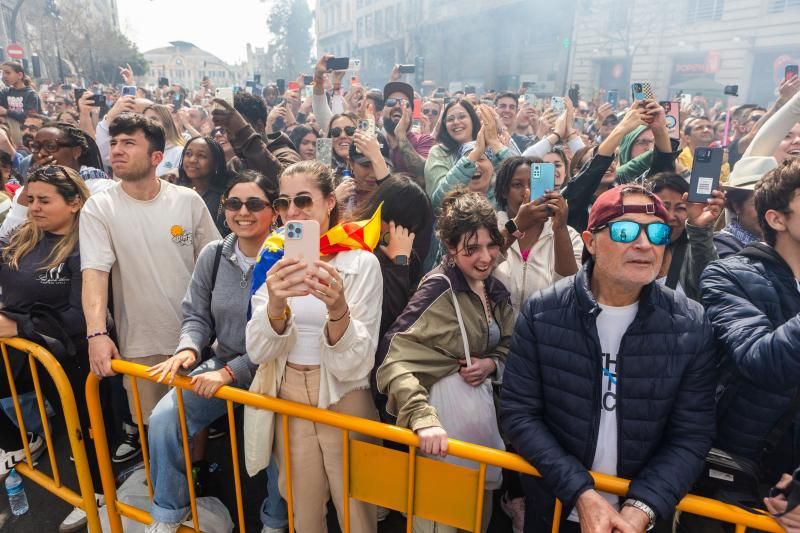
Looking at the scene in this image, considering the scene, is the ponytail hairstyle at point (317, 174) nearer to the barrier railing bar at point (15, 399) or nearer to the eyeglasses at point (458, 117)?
the barrier railing bar at point (15, 399)

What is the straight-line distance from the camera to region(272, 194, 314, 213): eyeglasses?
2402 mm

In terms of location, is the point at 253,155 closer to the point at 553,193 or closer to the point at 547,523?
the point at 553,193

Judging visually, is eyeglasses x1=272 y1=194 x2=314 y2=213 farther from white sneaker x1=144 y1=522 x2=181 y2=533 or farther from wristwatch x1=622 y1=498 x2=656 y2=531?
wristwatch x1=622 y1=498 x2=656 y2=531

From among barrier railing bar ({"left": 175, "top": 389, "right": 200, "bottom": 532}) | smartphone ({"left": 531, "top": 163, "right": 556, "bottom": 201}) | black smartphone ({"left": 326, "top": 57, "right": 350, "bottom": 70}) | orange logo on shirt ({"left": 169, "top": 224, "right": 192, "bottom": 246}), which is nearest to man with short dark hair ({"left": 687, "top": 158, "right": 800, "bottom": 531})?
smartphone ({"left": 531, "top": 163, "right": 556, "bottom": 201})

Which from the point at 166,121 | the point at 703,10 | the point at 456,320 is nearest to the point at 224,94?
the point at 166,121

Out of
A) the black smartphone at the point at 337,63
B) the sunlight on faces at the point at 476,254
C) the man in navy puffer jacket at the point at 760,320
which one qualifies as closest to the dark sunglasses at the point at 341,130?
the black smartphone at the point at 337,63

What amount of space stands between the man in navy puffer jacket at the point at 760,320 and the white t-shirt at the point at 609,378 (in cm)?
40

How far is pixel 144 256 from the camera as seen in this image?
3.07 meters

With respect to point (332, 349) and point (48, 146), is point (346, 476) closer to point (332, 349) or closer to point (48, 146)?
point (332, 349)

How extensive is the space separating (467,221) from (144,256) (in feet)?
6.62

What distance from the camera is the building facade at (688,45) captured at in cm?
2609

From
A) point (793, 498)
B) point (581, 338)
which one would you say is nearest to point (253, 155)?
point (581, 338)

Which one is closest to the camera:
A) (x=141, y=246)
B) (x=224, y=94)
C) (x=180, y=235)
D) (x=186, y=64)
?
(x=141, y=246)

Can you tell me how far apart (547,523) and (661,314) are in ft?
3.39
